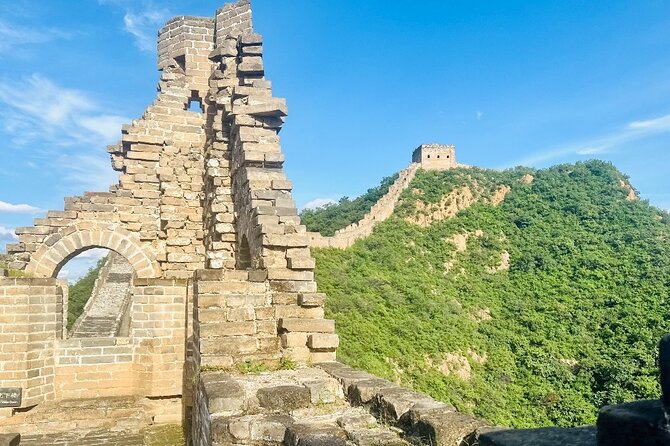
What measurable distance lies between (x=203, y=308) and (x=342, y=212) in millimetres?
34050

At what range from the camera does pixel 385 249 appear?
29.9m

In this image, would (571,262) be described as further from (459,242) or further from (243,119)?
(243,119)

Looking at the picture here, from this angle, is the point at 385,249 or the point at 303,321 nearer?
the point at 303,321

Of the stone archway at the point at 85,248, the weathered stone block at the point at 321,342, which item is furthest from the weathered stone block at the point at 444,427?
the stone archway at the point at 85,248

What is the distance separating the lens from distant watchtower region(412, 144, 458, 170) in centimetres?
4191

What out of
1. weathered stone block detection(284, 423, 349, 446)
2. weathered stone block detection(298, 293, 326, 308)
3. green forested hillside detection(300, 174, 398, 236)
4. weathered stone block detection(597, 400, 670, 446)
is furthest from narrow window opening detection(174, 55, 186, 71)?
green forested hillside detection(300, 174, 398, 236)

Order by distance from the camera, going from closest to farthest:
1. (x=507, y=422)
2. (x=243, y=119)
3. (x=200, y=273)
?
(x=200, y=273), (x=243, y=119), (x=507, y=422)

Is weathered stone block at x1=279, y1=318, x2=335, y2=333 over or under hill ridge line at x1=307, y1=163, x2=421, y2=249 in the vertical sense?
under

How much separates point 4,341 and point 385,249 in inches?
929

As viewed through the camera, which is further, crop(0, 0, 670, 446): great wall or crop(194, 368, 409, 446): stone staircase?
crop(0, 0, 670, 446): great wall

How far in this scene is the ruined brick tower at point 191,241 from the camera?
546 centimetres

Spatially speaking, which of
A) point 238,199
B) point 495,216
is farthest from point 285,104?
point 495,216

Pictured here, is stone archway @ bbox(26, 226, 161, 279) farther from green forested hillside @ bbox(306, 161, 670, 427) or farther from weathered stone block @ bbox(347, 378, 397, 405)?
green forested hillside @ bbox(306, 161, 670, 427)

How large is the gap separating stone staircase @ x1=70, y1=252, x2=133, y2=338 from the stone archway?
5.21 m
